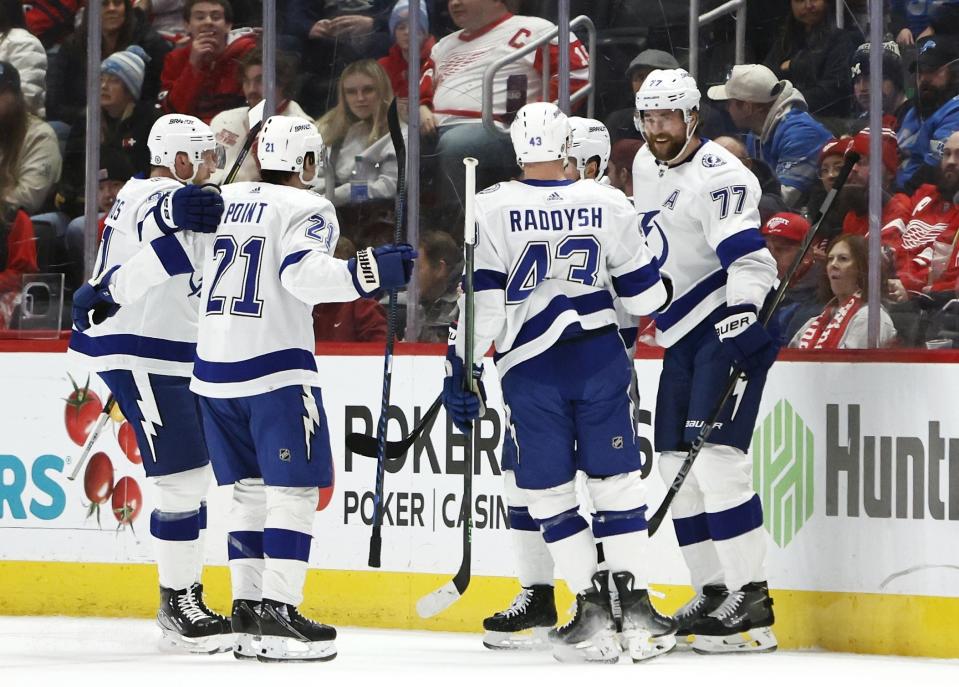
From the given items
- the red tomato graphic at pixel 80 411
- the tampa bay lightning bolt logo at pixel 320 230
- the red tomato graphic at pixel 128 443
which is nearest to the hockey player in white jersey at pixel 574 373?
the tampa bay lightning bolt logo at pixel 320 230

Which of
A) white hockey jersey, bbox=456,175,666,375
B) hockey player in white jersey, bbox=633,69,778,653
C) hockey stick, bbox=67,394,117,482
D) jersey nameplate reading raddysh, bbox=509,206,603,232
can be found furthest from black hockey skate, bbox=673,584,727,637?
hockey stick, bbox=67,394,117,482

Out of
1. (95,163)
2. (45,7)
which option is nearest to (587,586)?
(95,163)

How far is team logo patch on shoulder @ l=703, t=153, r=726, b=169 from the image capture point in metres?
4.63

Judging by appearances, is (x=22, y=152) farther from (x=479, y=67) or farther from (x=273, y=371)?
(x=273, y=371)

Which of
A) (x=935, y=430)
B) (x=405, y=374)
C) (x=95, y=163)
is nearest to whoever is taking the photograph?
(x=935, y=430)

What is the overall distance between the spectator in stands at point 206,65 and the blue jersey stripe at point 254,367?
5.49ft

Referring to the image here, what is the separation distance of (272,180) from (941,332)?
6.33 ft

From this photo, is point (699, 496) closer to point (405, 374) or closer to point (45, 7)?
point (405, 374)

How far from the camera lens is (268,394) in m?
4.30

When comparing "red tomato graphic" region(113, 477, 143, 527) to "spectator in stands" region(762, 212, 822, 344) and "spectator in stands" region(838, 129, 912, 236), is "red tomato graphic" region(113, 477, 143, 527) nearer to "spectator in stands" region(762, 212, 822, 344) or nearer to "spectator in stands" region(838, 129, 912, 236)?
"spectator in stands" region(762, 212, 822, 344)

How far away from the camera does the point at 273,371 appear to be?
431 centimetres

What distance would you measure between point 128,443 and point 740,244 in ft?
7.57

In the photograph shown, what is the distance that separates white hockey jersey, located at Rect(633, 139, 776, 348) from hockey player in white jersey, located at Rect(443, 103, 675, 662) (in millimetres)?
320

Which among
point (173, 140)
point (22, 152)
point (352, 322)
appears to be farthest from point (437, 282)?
point (22, 152)
